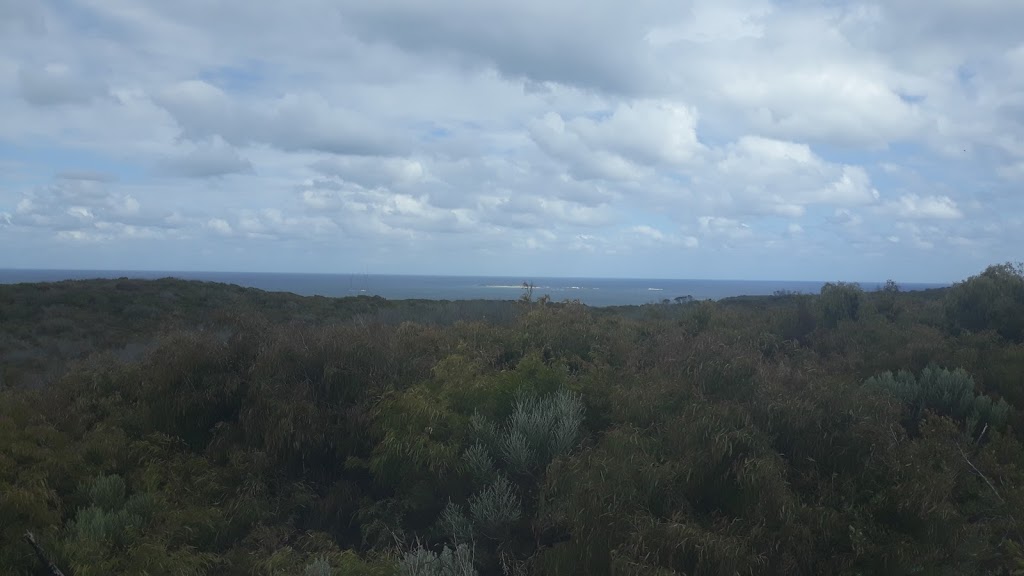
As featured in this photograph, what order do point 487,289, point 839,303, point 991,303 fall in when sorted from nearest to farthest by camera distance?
1. point 991,303
2. point 839,303
3. point 487,289

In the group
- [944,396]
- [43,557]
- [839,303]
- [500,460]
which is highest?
[839,303]

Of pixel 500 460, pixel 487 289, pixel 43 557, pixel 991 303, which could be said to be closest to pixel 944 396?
pixel 500 460

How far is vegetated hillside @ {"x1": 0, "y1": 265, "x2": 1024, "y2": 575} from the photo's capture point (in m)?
5.71

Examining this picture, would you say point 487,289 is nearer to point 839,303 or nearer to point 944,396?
point 839,303

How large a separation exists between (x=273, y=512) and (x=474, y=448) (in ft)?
6.44

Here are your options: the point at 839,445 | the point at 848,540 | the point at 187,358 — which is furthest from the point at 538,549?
the point at 187,358

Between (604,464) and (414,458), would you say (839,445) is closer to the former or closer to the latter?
(604,464)

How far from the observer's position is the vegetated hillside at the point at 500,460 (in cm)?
571

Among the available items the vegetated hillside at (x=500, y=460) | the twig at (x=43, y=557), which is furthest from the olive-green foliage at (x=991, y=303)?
the twig at (x=43, y=557)

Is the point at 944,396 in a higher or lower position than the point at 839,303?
lower

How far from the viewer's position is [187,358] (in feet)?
29.8

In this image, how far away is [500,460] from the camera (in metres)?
7.47

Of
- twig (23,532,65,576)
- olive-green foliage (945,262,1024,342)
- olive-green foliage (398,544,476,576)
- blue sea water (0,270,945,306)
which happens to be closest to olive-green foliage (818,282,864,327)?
olive-green foliage (945,262,1024,342)

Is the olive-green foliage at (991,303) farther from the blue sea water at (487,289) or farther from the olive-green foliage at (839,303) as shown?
the blue sea water at (487,289)
